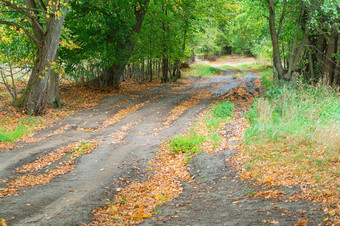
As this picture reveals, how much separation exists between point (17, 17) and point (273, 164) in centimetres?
1395

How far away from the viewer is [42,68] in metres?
12.9

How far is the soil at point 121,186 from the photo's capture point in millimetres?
4527

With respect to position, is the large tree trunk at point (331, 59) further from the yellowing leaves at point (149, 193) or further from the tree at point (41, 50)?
the tree at point (41, 50)

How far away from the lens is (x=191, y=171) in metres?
7.36

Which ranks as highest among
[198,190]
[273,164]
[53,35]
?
[53,35]

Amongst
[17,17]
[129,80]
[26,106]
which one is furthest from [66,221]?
[129,80]

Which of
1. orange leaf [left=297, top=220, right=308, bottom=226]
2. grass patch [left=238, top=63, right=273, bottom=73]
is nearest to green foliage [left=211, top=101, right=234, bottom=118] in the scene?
orange leaf [left=297, top=220, right=308, bottom=226]

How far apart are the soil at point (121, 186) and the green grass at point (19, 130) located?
0.62 meters

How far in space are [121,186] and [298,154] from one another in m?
4.08

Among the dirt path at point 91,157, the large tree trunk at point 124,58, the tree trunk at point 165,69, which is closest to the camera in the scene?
the dirt path at point 91,157

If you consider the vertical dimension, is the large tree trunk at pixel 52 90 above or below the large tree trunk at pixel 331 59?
below

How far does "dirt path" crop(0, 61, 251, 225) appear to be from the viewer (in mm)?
5070

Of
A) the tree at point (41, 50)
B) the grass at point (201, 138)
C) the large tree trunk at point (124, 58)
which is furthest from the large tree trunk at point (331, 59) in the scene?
the tree at point (41, 50)

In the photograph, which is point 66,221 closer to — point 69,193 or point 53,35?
point 69,193
